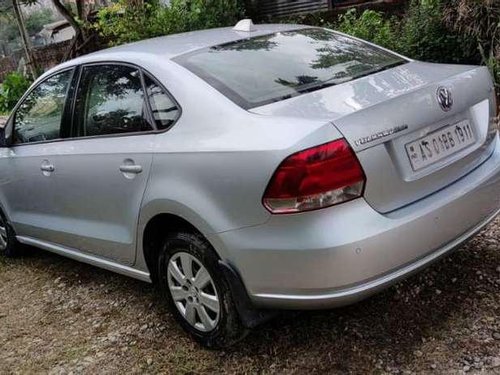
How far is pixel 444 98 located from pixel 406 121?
302 millimetres

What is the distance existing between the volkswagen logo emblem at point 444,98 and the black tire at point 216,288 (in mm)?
1231

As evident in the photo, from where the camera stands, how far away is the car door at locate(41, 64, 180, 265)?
2.94m

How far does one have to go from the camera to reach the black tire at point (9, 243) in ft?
14.9

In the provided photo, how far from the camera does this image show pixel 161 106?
286 centimetres

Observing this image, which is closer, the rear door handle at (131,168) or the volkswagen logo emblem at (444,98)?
the volkswagen logo emblem at (444,98)

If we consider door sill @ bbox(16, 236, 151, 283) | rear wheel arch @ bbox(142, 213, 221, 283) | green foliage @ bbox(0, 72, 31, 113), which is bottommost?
green foliage @ bbox(0, 72, 31, 113)

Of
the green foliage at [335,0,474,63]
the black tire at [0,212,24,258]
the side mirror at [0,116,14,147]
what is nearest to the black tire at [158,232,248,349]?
the side mirror at [0,116,14,147]

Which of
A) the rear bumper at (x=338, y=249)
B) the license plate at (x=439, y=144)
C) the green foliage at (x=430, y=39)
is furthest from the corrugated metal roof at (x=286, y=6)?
the rear bumper at (x=338, y=249)

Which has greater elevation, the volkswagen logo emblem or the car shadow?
the volkswagen logo emblem

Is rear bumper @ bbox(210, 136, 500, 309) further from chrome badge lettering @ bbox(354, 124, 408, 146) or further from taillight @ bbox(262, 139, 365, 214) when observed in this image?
chrome badge lettering @ bbox(354, 124, 408, 146)

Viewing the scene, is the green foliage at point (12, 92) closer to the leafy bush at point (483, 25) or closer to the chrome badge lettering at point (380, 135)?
the leafy bush at point (483, 25)

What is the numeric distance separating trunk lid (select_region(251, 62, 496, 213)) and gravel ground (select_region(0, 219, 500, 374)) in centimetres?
72

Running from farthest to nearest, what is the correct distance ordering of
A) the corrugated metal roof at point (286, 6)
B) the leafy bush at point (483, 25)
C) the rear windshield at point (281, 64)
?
the corrugated metal roof at point (286, 6) < the leafy bush at point (483, 25) < the rear windshield at point (281, 64)

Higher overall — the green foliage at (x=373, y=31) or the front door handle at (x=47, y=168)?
the green foliage at (x=373, y=31)
